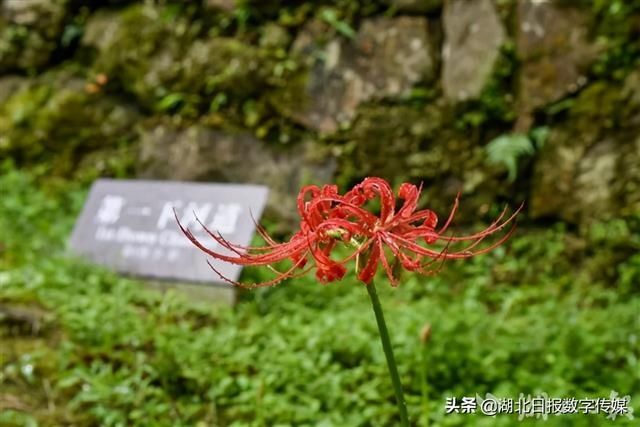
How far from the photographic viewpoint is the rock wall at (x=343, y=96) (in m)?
4.68

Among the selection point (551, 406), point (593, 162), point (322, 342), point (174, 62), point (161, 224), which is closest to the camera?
point (551, 406)

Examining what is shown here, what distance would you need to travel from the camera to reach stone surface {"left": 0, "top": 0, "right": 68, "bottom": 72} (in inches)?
263

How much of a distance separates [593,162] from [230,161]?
286 cm

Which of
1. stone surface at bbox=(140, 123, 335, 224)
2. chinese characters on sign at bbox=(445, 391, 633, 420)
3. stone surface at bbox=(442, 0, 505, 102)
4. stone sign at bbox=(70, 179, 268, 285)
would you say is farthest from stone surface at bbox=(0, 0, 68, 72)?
chinese characters on sign at bbox=(445, 391, 633, 420)

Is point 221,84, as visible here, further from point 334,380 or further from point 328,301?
point 334,380

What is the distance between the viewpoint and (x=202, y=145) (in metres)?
5.67

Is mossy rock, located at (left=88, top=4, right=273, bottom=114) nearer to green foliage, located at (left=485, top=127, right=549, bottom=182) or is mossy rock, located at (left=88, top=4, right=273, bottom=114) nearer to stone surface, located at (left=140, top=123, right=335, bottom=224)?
stone surface, located at (left=140, top=123, right=335, bottom=224)

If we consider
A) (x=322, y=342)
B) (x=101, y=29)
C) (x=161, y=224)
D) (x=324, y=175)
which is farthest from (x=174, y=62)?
(x=322, y=342)

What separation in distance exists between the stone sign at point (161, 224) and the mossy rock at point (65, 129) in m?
1.62

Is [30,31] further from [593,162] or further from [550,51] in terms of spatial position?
[593,162]

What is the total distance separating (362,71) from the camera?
535cm

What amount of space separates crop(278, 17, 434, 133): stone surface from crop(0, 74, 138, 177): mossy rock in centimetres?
194

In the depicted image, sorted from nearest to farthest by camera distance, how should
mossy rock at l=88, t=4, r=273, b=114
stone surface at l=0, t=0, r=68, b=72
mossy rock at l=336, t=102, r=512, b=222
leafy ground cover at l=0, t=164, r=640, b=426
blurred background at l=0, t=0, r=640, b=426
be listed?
leafy ground cover at l=0, t=164, r=640, b=426, blurred background at l=0, t=0, r=640, b=426, mossy rock at l=336, t=102, r=512, b=222, mossy rock at l=88, t=4, r=273, b=114, stone surface at l=0, t=0, r=68, b=72

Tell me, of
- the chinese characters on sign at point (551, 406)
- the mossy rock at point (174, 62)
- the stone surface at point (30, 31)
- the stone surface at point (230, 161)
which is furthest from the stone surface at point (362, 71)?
the chinese characters on sign at point (551, 406)
